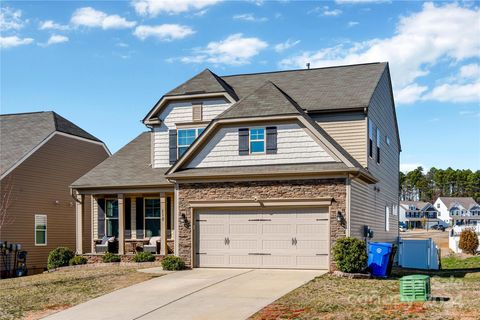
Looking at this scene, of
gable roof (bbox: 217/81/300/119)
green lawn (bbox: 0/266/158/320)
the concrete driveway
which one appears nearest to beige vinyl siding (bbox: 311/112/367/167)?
gable roof (bbox: 217/81/300/119)

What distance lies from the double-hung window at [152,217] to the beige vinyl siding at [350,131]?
8.36 metres

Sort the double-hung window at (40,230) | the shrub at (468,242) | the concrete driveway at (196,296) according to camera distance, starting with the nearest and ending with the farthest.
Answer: the concrete driveway at (196,296), the double-hung window at (40,230), the shrub at (468,242)

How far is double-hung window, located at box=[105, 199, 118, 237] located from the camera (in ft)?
91.1

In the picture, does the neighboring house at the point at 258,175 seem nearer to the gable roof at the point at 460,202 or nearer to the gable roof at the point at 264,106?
the gable roof at the point at 264,106

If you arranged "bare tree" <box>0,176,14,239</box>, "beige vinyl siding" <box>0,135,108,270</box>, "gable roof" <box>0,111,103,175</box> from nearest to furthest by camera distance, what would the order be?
1. "bare tree" <box>0,176,14,239</box>
2. "beige vinyl siding" <box>0,135,108,270</box>
3. "gable roof" <box>0,111,103,175</box>

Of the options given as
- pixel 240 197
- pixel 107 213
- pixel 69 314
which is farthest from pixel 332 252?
pixel 107 213

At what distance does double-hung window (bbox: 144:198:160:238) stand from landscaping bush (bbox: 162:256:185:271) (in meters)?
5.26

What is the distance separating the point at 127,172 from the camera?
87.3 feet

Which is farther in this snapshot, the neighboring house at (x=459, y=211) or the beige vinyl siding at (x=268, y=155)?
the neighboring house at (x=459, y=211)

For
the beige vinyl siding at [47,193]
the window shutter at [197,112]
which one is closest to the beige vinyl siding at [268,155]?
the window shutter at [197,112]

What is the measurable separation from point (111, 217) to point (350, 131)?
11662mm

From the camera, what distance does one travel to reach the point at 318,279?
18062 mm

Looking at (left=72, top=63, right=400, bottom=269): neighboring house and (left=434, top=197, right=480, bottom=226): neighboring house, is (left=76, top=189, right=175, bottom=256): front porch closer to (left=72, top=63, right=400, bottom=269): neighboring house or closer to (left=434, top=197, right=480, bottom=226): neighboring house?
(left=72, top=63, right=400, bottom=269): neighboring house

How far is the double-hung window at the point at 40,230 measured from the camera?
2933 centimetres
